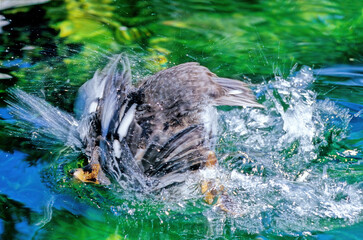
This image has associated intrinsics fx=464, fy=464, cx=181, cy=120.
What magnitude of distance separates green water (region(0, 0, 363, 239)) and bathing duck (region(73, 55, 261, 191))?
0.16 metres

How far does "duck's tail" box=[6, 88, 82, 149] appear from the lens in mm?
3776

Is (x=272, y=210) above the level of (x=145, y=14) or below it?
below

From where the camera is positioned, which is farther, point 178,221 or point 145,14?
point 145,14

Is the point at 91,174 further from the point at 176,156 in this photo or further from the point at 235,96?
the point at 235,96

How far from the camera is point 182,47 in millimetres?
5504

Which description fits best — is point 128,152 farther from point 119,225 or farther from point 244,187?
point 244,187

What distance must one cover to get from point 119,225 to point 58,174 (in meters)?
0.68

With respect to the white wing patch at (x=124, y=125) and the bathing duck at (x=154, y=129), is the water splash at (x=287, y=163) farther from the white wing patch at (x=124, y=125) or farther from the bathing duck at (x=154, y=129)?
the white wing patch at (x=124, y=125)

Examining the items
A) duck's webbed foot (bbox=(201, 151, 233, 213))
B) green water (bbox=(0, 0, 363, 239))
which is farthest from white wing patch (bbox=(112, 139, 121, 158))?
duck's webbed foot (bbox=(201, 151, 233, 213))

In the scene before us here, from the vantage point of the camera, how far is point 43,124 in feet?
12.9

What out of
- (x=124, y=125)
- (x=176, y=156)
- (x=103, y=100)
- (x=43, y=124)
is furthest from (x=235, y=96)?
(x=43, y=124)

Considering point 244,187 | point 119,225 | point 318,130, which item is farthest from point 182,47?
point 119,225

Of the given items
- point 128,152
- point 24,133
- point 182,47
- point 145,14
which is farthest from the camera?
point 145,14

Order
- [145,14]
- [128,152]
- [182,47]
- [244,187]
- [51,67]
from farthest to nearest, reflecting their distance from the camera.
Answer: [145,14] → [182,47] → [51,67] → [244,187] → [128,152]
